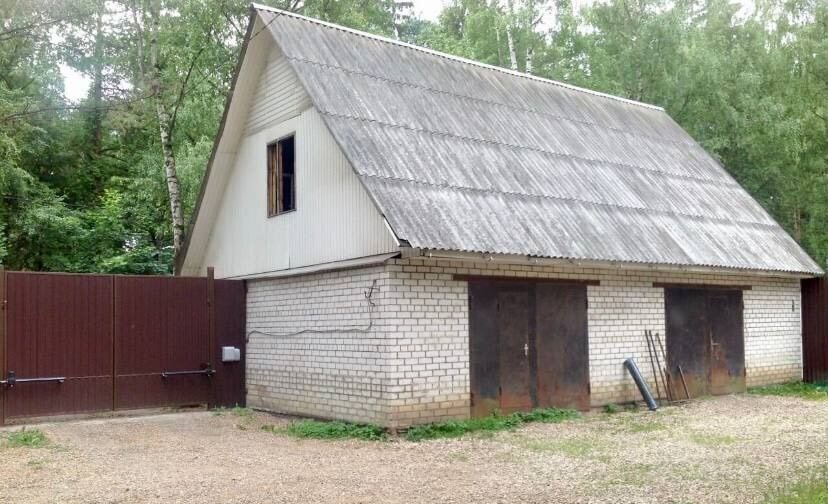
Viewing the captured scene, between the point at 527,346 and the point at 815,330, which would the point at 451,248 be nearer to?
the point at 527,346

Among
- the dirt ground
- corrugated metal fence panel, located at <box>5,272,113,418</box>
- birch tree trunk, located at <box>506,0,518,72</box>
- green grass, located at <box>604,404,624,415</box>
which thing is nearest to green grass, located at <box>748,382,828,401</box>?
the dirt ground

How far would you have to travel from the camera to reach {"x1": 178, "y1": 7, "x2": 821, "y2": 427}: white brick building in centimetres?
1047

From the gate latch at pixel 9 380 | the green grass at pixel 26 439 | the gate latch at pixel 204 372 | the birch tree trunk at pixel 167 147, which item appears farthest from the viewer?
the birch tree trunk at pixel 167 147

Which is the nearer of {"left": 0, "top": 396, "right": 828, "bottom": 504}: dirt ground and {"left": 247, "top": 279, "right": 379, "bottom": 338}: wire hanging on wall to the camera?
{"left": 0, "top": 396, "right": 828, "bottom": 504}: dirt ground

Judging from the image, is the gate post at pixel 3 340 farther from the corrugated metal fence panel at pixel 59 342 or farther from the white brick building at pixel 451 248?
the white brick building at pixel 451 248

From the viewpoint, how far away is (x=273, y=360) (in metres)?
12.6

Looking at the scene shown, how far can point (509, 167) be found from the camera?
12.8 metres

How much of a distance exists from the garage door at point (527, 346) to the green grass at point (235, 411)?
3.57 meters

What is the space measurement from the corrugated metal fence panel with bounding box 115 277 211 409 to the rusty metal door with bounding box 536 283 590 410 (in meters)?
5.05

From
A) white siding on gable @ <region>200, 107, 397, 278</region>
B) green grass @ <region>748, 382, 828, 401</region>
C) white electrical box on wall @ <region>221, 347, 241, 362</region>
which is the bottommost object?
green grass @ <region>748, 382, 828, 401</region>

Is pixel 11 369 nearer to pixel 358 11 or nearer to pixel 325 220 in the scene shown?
pixel 325 220

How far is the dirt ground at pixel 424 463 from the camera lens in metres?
6.94

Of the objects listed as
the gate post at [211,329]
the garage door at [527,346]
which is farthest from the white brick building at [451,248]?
the gate post at [211,329]

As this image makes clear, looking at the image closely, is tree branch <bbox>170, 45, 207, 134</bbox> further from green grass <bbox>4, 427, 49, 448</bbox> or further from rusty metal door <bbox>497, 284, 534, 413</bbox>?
rusty metal door <bbox>497, 284, 534, 413</bbox>
